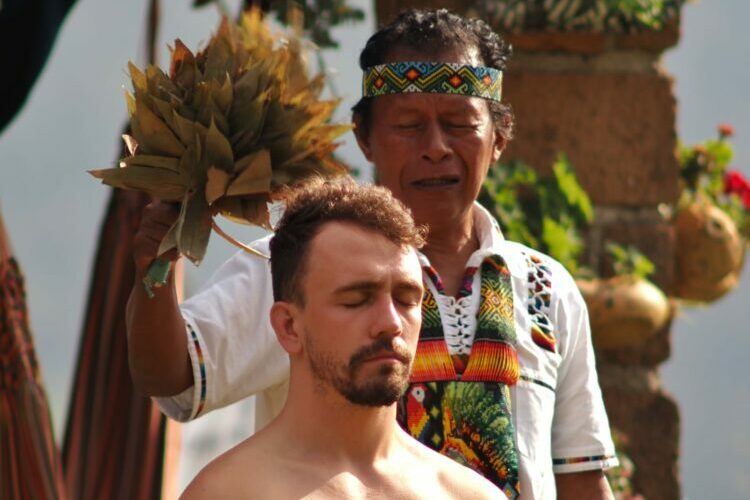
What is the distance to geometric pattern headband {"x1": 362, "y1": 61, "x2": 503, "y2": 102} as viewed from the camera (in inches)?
132

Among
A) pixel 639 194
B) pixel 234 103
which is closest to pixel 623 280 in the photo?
pixel 639 194

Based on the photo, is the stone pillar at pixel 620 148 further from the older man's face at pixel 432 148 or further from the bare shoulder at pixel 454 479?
the bare shoulder at pixel 454 479

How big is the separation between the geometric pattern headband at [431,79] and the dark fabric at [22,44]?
140 cm

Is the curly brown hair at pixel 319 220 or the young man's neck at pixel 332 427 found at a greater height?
the curly brown hair at pixel 319 220

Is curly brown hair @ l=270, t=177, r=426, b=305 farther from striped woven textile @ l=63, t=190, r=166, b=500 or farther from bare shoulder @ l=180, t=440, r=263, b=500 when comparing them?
striped woven textile @ l=63, t=190, r=166, b=500

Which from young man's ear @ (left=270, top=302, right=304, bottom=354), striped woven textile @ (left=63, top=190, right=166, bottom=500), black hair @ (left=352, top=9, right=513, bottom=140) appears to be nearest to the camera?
young man's ear @ (left=270, top=302, right=304, bottom=354)

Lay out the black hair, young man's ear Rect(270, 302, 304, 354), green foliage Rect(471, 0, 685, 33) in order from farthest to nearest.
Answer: green foliage Rect(471, 0, 685, 33), the black hair, young man's ear Rect(270, 302, 304, 354)

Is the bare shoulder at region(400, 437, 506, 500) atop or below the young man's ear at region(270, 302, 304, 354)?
below

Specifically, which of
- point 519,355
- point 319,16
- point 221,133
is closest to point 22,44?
point 319,16

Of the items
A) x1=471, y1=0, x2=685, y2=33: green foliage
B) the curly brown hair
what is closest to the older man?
the curly brown hair

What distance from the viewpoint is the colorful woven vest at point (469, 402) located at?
3.19 metres

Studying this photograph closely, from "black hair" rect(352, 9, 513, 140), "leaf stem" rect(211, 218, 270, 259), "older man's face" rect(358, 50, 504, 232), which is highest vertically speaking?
"black hair" rect(352, 9, 513, 140)

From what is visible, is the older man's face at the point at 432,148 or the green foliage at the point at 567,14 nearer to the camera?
the older man's face at the point at 432,148

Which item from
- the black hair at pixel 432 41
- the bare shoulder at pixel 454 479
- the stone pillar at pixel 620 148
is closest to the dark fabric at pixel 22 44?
the black hair at pixel 432 41
